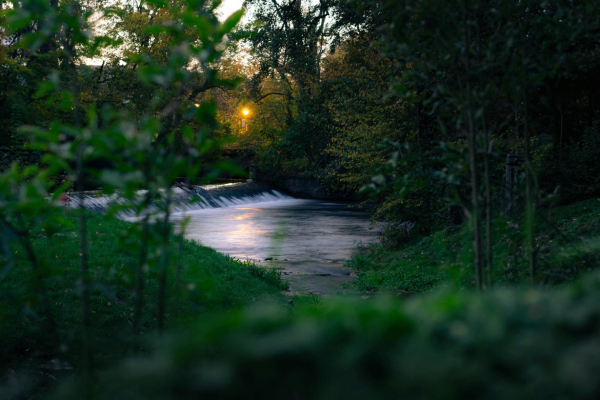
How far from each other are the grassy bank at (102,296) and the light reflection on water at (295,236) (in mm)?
1525

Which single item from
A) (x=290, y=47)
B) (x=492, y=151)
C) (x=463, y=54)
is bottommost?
(x=492, y=151)

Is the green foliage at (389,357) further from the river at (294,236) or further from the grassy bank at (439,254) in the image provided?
the river at (294,236)

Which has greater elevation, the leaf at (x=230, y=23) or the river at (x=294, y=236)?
the leaf at (x=230, y=23)

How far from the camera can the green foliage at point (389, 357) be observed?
3.76 feet

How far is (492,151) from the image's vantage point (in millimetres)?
2863

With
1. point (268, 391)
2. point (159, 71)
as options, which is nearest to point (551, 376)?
point (268, 391)

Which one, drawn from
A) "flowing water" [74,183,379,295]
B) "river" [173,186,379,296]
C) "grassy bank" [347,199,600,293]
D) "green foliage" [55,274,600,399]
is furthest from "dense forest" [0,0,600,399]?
"river" [173,186,379,296]

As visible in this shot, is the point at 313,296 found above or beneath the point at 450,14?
beneath

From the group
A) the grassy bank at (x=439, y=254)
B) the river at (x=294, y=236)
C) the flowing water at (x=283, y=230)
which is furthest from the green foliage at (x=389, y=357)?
the river at (x=294, y=236)

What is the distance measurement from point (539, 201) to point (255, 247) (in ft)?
42.0

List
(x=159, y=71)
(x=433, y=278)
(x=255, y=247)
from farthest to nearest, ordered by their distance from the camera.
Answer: (x=255, y=247)
(x=433, y=278)
(x=159, y=71)

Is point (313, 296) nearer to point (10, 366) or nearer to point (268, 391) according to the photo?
point (10, 366)

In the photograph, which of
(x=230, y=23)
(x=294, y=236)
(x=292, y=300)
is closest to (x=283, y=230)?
(x=294, y=236)

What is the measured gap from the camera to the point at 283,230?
18.8 metres
